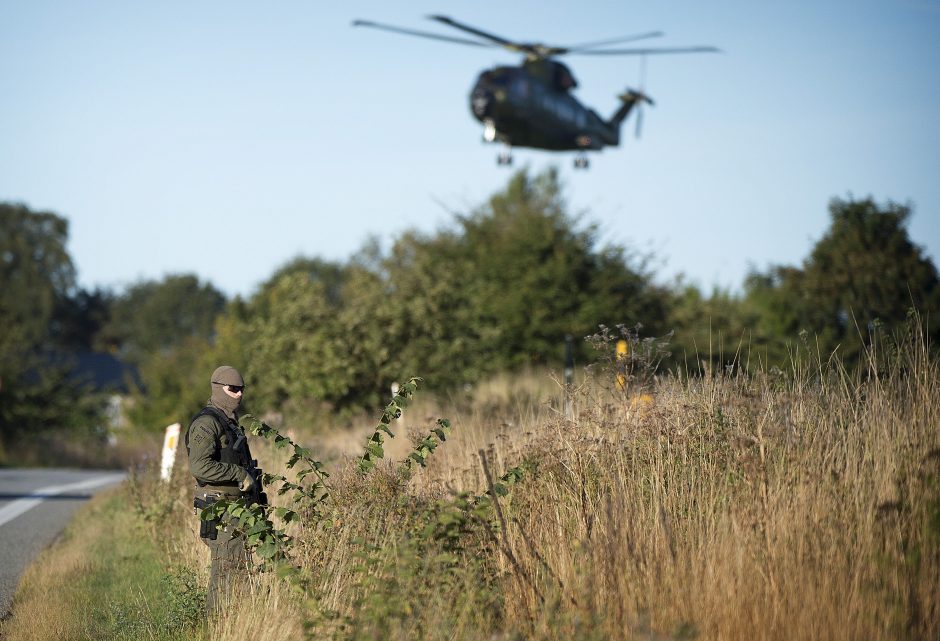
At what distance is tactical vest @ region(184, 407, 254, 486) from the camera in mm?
7316

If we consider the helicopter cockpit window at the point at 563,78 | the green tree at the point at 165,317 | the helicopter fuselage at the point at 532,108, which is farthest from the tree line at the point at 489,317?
the green tree at the point at 165,317

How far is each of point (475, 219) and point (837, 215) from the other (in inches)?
546

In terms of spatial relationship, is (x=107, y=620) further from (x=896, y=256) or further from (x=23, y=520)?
(x=896, y=256)

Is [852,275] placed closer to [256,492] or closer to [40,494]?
[40,494]

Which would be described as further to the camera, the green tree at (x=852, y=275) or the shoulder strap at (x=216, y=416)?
the green tree at (x=852, y=275)

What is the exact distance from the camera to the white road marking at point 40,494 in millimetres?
14750

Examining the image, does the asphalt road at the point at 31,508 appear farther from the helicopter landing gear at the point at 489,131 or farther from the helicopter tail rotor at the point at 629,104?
the helicopter tail rotor at the point at 629,104

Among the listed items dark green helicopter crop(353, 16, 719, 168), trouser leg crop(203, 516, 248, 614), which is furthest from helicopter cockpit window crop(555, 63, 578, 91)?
trouser leg crop(203, 516, 248, 614)

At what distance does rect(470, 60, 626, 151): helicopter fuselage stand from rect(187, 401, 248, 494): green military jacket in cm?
1712

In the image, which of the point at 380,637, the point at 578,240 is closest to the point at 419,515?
the point at 380,637

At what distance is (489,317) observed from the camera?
2998 centimetres

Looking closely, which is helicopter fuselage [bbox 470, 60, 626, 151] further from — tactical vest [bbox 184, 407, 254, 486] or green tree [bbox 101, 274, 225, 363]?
green tree [bbox 101, 274, 225, 363]

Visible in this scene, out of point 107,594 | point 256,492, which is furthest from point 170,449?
point 256,492

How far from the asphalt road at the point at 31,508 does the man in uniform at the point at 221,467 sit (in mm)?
2056
